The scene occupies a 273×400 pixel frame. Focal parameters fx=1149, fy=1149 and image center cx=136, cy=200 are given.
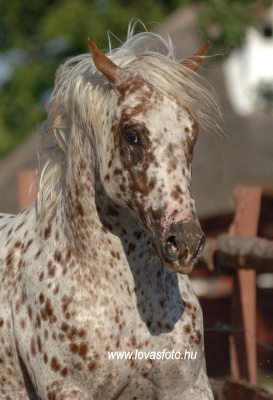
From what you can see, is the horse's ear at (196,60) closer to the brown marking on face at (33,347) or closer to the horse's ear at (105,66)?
the horse's ear at (105,66)

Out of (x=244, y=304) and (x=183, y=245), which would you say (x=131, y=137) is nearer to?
(x=183, y=245)

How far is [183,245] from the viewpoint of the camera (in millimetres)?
4195

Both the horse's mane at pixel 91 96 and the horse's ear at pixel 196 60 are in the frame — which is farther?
the horse's ear at pixel 196 60

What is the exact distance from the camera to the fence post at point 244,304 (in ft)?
23.1

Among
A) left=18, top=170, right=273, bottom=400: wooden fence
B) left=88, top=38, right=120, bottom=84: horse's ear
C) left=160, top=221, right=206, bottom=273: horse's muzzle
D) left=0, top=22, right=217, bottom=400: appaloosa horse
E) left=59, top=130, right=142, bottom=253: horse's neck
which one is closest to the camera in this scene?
left=160, top=221, right=206, bottom=273: horse's muzzle

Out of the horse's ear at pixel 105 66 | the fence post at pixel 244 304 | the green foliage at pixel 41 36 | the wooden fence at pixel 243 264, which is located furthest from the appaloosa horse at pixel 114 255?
the green foliage at pixel 41 36

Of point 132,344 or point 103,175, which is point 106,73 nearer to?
point 103,175

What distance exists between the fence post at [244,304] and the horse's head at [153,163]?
2.73 metres

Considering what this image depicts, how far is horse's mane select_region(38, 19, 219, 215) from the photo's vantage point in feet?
15.0

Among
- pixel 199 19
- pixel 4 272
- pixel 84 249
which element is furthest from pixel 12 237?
pixel 199 19

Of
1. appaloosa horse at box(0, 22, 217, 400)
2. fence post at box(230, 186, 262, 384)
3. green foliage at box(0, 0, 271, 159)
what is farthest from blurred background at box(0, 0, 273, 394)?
appaloosa horse at box(0, 22, 217, 400)

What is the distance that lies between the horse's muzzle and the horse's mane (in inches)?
20.4

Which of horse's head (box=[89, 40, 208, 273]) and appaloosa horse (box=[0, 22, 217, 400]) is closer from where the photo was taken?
horse's head (box=[89, 40, 208, 273])

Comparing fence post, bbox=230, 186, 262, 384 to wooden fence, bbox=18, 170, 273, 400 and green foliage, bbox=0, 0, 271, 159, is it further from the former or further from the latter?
green foliage, bbox=0, 0, 271, 159
